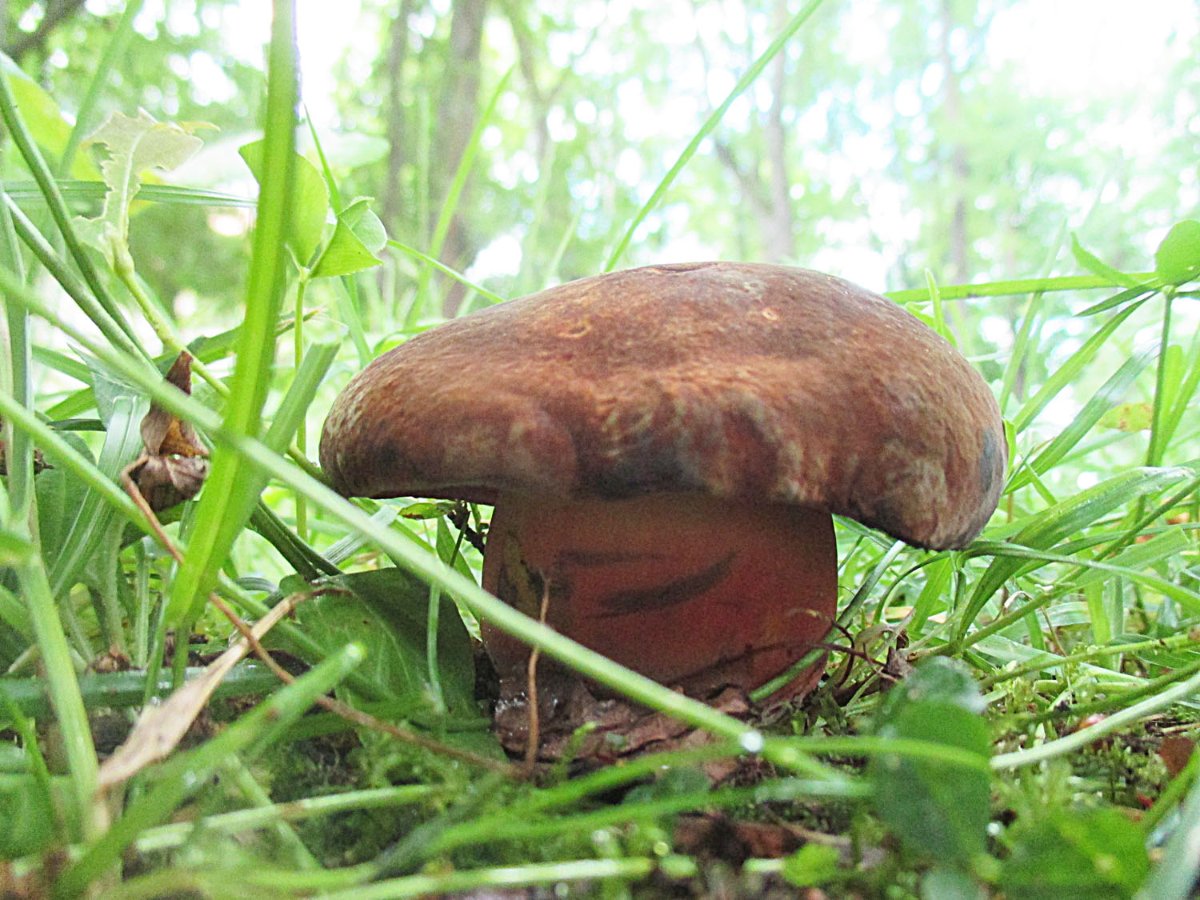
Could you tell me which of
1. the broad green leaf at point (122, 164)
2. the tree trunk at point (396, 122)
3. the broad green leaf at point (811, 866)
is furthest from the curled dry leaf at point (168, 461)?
Answer: the tree trunk at point (396, 122)

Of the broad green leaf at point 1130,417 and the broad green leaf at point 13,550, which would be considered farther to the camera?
the broad green leaf at point 1130,417

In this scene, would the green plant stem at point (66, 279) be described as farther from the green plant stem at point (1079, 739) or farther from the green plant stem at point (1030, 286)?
the green plant stem at point (1030, 286)

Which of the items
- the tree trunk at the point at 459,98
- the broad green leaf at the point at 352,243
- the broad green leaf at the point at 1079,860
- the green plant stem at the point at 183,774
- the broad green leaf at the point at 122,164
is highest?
the tree trunk at the point at 459,98

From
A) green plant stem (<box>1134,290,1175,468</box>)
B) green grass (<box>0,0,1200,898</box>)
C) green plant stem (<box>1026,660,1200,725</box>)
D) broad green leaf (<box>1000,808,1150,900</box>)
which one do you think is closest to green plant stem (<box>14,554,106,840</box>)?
green grass (<box>0,0,1200,898</box>)

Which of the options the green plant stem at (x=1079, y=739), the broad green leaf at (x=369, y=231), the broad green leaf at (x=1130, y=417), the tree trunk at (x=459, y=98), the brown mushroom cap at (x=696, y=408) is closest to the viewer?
the green plant stem at (x=1079, y=739)

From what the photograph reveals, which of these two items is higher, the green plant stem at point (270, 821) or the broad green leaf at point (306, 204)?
the broad green leaf at point (306, 204)

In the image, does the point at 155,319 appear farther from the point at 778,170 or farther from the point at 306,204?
the point at 778,170

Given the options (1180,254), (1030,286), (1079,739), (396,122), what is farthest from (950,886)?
(396,122)

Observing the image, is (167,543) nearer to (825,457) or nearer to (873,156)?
(825,457)

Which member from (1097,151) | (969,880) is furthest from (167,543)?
(1097,151)
